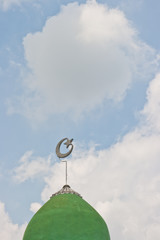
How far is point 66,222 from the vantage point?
18.9m

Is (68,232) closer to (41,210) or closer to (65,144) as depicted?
(41,210)

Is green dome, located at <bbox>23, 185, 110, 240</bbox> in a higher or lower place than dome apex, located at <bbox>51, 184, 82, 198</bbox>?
lower

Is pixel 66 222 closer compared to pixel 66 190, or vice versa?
pixel 66 222

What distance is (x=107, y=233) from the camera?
64.9 feet

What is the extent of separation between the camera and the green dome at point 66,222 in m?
18.5

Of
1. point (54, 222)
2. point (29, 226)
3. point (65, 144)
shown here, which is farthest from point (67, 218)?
point (65, 144)

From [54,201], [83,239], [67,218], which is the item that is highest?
[54,201]

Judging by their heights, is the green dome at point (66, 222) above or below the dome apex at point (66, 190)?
below

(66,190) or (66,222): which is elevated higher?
Answer: (66,190)

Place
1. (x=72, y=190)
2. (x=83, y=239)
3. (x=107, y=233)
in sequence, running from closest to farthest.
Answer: (x=83, y=239) → (x=107, y=233) → (x=72, y=190)

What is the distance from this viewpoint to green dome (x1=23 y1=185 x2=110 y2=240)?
18453 mm

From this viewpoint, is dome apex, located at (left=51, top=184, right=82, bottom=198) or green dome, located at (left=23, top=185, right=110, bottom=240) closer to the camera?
green dome, located at (left=23, top=185, right=110, bottom=240)

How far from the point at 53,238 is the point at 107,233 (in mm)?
3064

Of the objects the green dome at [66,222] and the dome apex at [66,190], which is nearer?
the green dome at [66,222]
